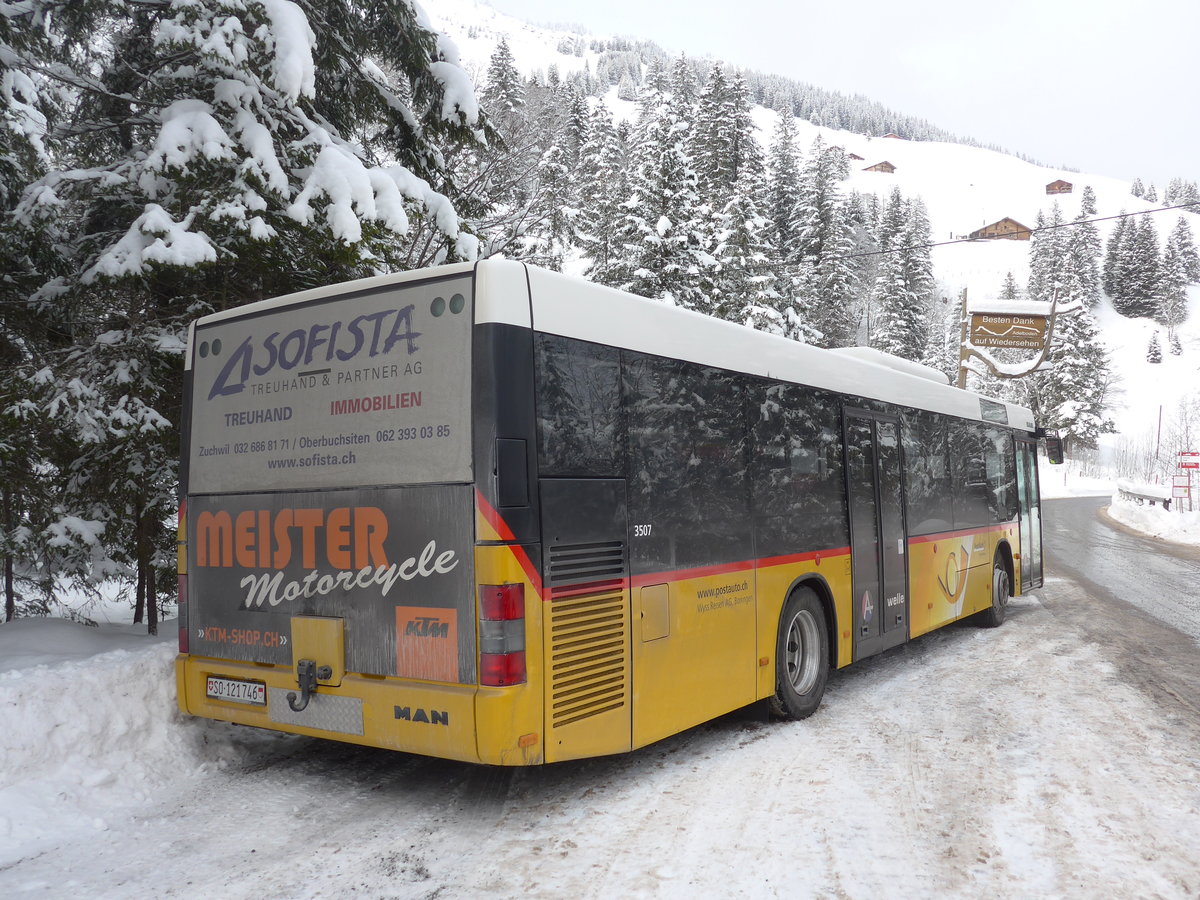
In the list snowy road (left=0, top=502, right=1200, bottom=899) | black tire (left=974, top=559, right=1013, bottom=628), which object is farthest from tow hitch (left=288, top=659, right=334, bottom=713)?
black tire (left=974, top=559, right=1013, bottom=628)

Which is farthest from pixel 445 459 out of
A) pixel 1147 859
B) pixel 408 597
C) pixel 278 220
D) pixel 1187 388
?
pixel 1187 388

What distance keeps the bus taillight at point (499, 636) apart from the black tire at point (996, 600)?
8670 millimetres

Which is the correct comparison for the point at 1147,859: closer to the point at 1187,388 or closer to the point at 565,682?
the point at 565,682

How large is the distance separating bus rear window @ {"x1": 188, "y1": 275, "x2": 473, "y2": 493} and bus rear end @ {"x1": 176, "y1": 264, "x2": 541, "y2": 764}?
0.01 meters

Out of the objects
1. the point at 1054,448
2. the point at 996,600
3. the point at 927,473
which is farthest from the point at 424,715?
the point at 1054,448

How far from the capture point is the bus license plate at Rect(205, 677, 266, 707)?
5.18 metres

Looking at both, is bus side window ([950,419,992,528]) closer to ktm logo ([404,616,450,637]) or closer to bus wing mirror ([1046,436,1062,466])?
bus wing mirror ([1046,436,1062,466])

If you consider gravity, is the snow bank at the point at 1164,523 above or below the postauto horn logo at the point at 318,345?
below

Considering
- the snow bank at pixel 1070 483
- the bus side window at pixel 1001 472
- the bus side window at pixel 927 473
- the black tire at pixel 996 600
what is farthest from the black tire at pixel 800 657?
the snow bank at pixel 1070 483

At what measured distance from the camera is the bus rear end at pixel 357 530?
174 inches

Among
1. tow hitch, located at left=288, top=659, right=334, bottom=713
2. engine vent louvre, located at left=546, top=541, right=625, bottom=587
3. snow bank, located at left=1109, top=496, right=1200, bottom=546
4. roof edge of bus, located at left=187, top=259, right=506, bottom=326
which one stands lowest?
snow bank, located at left=1109, top=496, right=1200, bottom=546

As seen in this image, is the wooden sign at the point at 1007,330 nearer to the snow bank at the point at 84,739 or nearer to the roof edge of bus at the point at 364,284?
the roof edge of bus at the point at 364,284

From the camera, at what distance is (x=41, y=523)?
7.48 m

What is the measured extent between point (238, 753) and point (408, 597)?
2.27m
